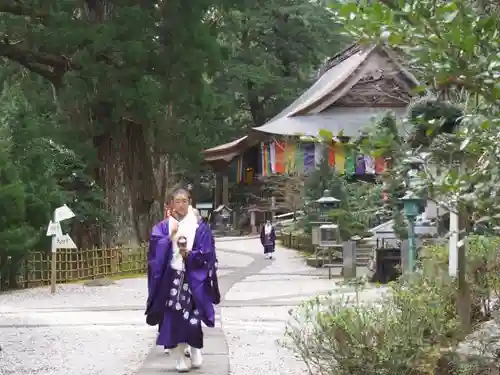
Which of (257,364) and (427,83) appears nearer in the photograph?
(427,83)

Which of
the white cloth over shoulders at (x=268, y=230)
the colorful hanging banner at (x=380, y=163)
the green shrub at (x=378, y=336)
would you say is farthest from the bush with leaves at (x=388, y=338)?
the white cloth over shoulders at (x=268, y=230)

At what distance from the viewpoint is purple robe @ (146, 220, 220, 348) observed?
7055 millimetres

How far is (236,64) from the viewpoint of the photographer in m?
37.5

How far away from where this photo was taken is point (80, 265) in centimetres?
1814

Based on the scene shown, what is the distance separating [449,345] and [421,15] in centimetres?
337

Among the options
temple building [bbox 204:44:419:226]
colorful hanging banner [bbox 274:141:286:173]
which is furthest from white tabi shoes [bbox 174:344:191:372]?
colorful hanging banner [bbox 274:141:286:173]

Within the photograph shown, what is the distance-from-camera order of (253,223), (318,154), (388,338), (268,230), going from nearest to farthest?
(388,338) < (268,230) < (318,154) < (253,223)

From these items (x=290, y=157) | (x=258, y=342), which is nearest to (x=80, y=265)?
(x=258, y=342)

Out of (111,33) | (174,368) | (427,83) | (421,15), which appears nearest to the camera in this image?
(421,15)

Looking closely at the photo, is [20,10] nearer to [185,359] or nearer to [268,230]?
[268,230]

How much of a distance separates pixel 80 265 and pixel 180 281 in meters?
11.5

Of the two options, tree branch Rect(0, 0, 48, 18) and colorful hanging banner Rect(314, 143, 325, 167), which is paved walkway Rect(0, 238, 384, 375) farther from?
colorful hanging banner Rect(314, 143, 325, 167)

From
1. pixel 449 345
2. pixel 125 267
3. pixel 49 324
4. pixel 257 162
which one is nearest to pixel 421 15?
pixel 449 345

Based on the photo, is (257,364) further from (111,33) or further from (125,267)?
(125,267)
